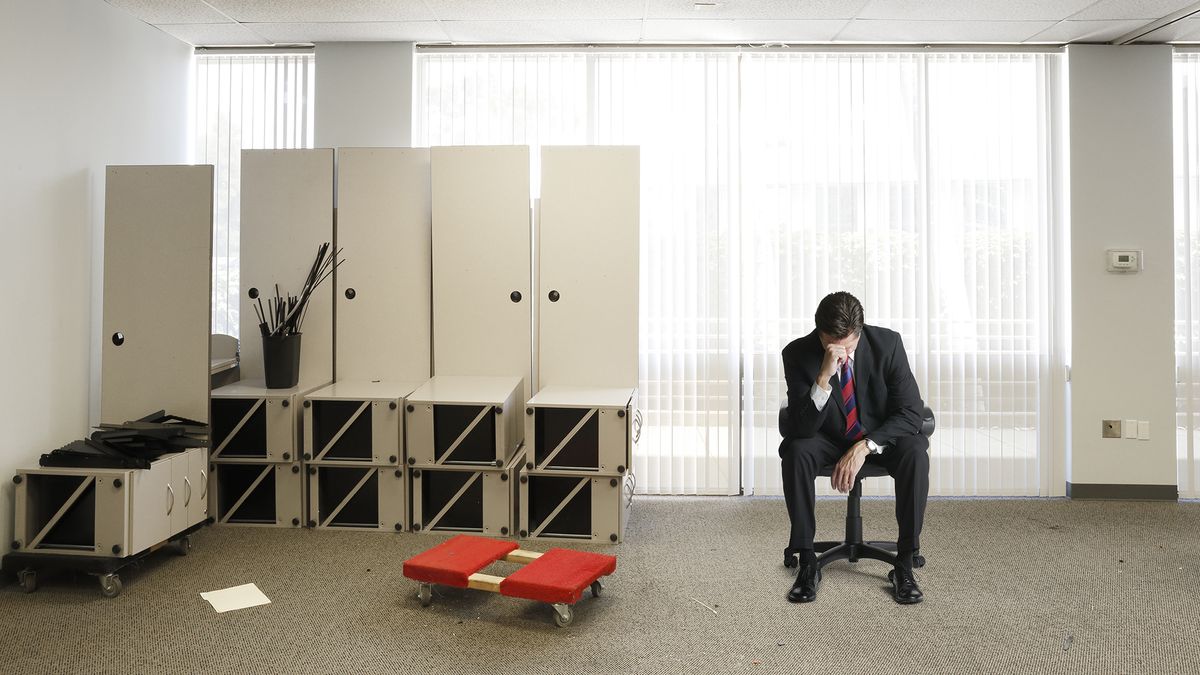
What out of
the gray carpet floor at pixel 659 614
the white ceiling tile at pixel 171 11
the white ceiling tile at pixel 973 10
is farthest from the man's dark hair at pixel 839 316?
the white ceiling tile at pixel 171 11

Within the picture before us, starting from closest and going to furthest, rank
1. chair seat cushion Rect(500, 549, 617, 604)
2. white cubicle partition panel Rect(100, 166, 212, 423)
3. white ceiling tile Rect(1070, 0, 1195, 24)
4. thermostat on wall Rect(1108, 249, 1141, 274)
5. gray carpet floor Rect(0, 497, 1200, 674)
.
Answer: gray carpet floor Rect(0, 497, 1200, 674) < chair seat cushion Rect(500, 549, 617, 604) < white cubicle partition panel Rect(100, 166, 212, 423) < white ceiling tile Rect(1070, 0, 1195, 24) < thermostat on wall Rect(1108, 249, 1141, 274)

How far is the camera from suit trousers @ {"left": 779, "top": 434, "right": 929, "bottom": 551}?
359cm

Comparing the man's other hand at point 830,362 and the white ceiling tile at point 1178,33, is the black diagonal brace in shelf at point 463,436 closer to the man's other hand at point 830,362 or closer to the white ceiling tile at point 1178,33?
the man's other hand at point 830,362

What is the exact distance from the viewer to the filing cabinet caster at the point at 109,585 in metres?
3.56

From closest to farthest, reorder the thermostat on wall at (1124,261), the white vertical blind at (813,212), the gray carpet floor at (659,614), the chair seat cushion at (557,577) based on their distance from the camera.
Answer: the gray carpet floor at (659,614), the chair seat cushion at (557,577), the thermostat on wall at (1124,261), the white vertical blind at (813,212)

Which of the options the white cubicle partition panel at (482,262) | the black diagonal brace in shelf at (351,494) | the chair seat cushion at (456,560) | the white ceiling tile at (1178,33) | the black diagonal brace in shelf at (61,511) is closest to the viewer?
the chair seat cushion at (456,560)

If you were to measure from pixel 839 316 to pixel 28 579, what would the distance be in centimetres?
337

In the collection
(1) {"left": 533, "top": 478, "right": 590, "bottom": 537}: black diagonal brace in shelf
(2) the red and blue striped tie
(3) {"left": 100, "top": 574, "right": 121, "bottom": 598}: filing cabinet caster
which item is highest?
(2) the red and blue striped tie

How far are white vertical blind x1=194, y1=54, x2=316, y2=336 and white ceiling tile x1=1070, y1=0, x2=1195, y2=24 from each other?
425 cm

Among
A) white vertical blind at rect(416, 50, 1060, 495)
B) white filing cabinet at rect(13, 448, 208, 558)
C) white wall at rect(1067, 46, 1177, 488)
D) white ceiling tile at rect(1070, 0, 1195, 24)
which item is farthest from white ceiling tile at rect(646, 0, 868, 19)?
white filing cabinet at rect(13, 448, 208, 558)

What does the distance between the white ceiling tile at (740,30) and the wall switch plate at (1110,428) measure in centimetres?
271

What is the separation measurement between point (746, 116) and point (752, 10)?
2.54 feet

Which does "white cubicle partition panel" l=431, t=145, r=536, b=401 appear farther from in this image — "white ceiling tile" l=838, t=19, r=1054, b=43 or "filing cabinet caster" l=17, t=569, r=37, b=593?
"filing cabinet caster" l=17, t=569, r=37, b=593

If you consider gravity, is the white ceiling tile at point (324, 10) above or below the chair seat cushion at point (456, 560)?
above
